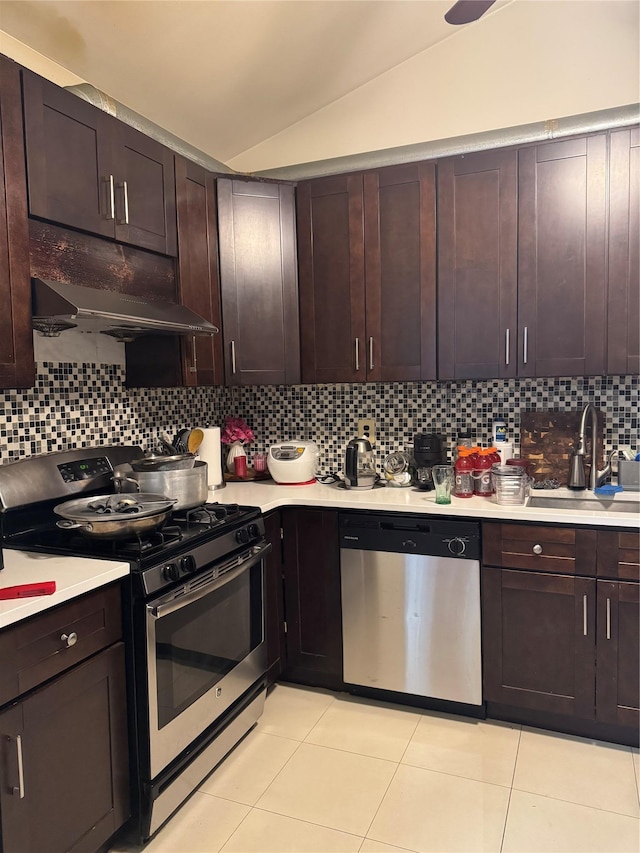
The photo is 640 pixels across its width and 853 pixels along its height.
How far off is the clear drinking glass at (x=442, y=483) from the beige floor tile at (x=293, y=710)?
1058 mm

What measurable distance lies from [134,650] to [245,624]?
25.4 inches

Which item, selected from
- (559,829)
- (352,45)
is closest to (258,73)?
(352,45)

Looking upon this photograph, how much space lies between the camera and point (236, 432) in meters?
3.27

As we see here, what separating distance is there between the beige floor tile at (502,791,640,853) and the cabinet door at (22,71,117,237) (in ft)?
8.06

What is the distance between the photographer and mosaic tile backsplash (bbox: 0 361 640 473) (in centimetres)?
240

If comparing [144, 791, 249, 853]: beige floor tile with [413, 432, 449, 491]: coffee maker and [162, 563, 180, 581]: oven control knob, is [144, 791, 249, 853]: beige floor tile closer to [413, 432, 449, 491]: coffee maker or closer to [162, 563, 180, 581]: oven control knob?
[162, 563, 180, 581]: oven control knob

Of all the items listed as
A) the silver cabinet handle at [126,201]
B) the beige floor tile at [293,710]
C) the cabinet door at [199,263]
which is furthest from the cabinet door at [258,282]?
the beige floor tile at [293,710]

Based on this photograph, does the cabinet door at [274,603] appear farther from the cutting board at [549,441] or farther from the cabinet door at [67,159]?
the cabinet door at [67,159]

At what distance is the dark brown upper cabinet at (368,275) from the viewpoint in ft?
9.12

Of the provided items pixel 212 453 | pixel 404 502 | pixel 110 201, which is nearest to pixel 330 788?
pixel 404 502

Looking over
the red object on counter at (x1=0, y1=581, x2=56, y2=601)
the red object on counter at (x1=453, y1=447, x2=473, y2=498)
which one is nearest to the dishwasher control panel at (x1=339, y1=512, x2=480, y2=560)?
the red object on counter at (x1=453, y1=447, x2=473, y2=498)

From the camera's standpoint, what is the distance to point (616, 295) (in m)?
2.49

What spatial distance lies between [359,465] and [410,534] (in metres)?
0.48

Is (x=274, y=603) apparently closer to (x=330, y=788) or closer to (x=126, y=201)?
(x=330, y=788)
